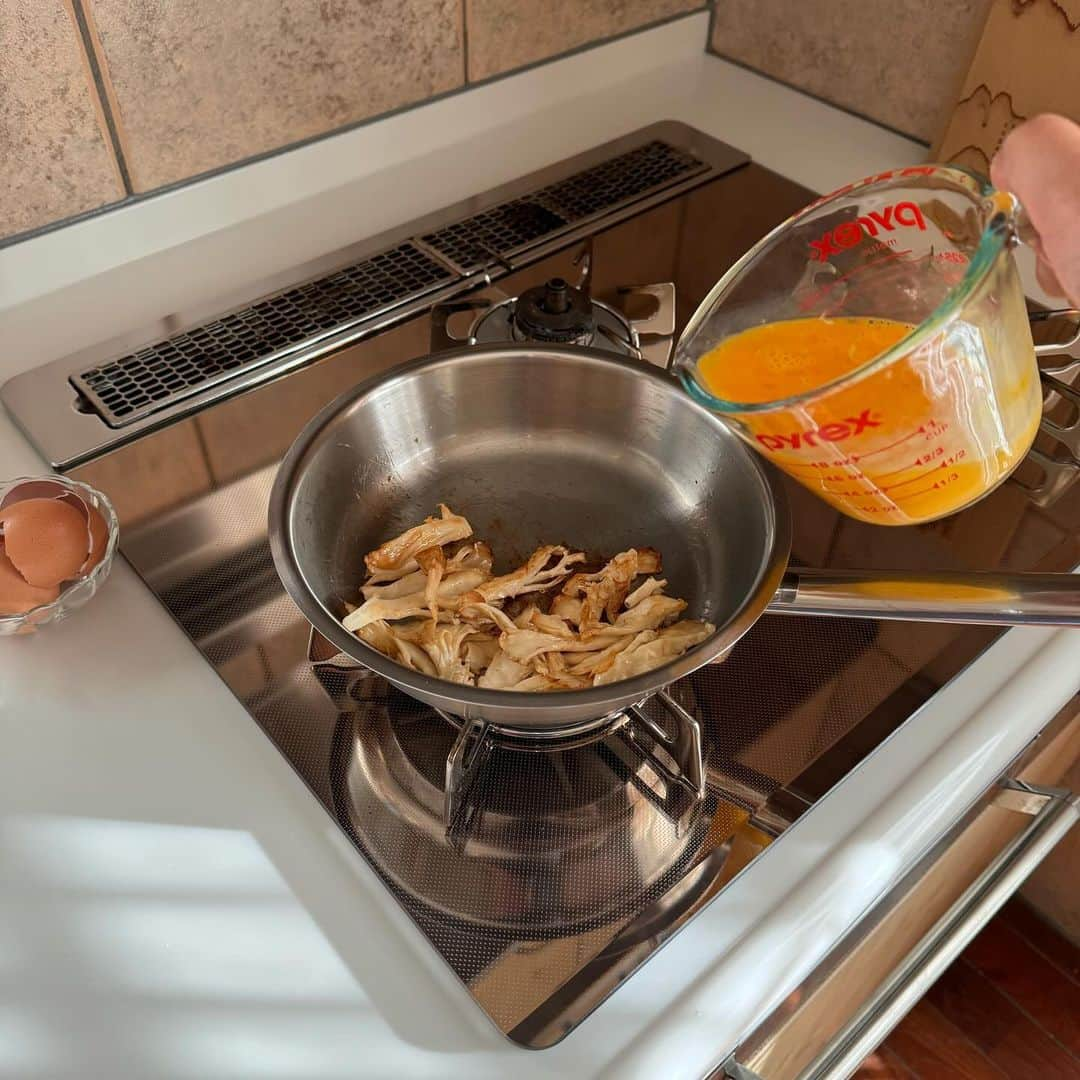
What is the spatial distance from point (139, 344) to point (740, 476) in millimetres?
506

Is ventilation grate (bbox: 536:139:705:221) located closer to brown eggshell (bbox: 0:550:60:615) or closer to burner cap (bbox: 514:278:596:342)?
burner cap (bbox: 514:278:596:342)

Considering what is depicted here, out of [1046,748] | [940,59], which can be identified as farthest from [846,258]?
[940,59]

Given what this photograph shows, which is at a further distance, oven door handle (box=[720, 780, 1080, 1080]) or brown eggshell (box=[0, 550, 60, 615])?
oven door handle (box=[720, 780, 1080, 1080])

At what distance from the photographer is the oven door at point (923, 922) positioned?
0.62 m

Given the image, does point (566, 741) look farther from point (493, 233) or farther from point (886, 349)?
point (493, 233)

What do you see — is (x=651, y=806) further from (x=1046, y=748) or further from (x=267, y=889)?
(x=1046, y=748)

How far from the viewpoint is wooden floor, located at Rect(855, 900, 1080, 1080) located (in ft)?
4.01

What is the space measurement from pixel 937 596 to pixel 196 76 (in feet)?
2.41

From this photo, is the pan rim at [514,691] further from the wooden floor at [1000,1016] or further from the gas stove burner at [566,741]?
the wooden floor at [1000,1016]

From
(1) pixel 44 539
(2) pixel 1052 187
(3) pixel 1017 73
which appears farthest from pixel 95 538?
(3) pixel 1017 73

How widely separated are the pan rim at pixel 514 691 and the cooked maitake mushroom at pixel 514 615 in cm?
4

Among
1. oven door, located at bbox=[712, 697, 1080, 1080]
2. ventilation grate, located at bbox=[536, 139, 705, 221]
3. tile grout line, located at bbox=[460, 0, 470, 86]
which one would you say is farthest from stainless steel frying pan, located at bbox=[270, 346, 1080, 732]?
tile grout line, located at bbox=[460, 0, 470, 86]

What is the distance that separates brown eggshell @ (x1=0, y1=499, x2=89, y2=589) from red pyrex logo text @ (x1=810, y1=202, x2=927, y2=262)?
48 centimetres

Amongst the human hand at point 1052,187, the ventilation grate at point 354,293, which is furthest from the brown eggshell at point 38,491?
the human hand at point 1052,187
